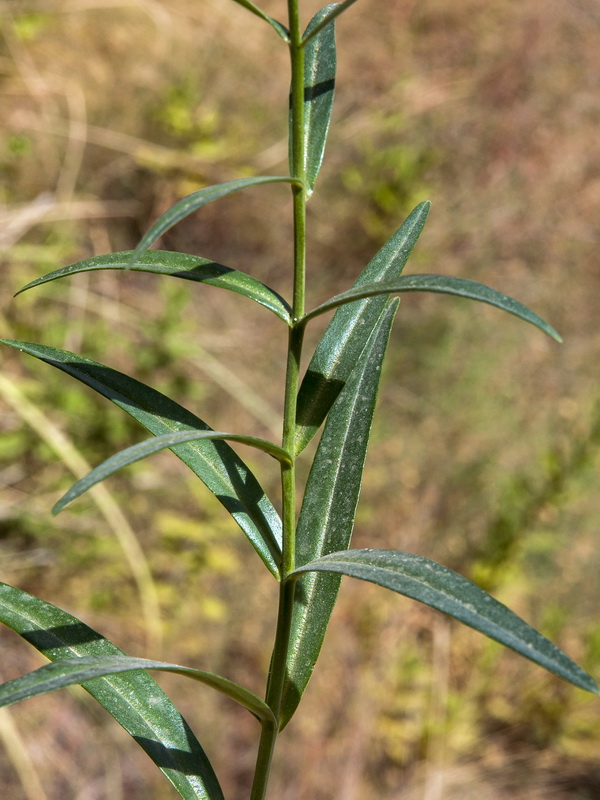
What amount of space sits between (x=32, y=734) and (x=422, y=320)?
7.01 ft

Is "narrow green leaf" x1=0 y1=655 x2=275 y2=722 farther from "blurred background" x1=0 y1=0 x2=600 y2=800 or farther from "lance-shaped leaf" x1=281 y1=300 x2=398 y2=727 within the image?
"blurred background" x1=0 y1=0 x2=600 y2=800

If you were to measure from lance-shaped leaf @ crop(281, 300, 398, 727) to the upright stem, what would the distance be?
33 mm

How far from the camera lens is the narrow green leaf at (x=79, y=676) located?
1.47 feet

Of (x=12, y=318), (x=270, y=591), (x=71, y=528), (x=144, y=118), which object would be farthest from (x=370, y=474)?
(x=144, y=118)

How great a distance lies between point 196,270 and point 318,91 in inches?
7.0

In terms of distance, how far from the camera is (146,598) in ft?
6.92

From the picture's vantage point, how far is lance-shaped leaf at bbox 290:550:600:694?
0.42 m

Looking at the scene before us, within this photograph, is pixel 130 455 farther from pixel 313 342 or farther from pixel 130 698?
pixel 313 342

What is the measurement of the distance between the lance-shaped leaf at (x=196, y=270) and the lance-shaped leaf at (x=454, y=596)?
0.56 ft

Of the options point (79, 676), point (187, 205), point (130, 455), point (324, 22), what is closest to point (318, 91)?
point (324, 22)

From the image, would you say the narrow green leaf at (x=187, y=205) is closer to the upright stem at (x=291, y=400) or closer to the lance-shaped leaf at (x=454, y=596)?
the upright stem at (x=291, y=400)

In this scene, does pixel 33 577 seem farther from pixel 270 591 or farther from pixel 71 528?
pixel 270 591

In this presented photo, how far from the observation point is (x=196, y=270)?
1.84 feet

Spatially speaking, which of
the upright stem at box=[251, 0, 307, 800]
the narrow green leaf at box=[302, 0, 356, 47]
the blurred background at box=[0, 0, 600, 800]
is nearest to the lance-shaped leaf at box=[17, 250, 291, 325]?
the upright stem at box=[251, 0, 307, 800]
